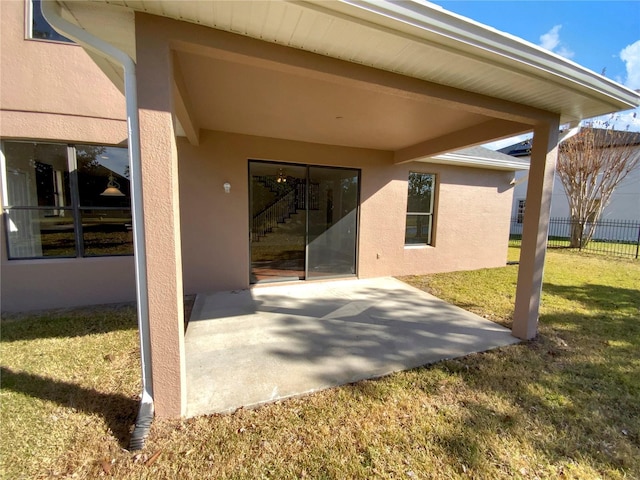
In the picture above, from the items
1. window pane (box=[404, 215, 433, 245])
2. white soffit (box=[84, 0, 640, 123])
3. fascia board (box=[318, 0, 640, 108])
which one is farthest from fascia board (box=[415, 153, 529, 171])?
fascia board (box=[318, 0, 640, 108])

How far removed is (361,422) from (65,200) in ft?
17.9

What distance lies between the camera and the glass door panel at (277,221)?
19.0 ft

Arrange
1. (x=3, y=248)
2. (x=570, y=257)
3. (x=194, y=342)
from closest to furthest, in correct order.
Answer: (x=194, y=342)
(x=3, y=248)
(x=570, y=257)

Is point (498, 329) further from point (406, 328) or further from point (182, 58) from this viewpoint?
point (182, 58)

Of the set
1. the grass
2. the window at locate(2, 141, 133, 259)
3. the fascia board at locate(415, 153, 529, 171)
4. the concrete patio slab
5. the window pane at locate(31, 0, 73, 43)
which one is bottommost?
the grass

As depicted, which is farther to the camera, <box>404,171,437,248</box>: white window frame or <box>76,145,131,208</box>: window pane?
<box>404,171,437,248</box>: white window frame

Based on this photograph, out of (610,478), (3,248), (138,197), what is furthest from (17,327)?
(610,478)

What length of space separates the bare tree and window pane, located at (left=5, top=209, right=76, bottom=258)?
54.7ft

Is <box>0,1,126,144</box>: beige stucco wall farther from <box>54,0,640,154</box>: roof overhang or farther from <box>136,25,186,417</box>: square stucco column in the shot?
<box>136,25,186,417</box>: square stucco column

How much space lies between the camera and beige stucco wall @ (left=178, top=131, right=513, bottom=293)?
16.7 feet

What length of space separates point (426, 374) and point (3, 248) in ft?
20.2

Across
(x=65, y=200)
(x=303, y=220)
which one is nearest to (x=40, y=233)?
(x=65, y=200)

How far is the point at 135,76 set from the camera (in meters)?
1.91

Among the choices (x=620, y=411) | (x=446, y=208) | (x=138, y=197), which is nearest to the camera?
(x=138, y=197)
